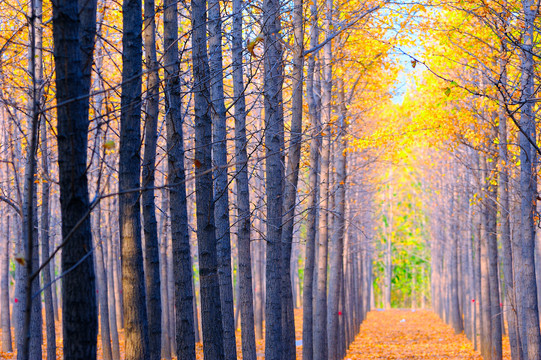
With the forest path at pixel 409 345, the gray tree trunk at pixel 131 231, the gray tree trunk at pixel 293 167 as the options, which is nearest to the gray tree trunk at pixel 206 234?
the gray tree trunk at pixel 131 231

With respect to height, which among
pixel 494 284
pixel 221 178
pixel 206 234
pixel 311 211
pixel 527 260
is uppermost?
pixel 221 178

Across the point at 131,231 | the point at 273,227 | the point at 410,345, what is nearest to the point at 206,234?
the point at 131,231

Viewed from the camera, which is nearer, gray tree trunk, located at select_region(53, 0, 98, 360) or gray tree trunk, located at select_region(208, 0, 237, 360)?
gray tree trunk, located at select_region(53, 0, 98, 360)

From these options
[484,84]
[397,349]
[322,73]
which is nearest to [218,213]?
[322,73]

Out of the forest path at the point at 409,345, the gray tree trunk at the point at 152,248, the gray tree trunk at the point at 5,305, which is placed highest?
the gray tree trunk at the point at 152,248

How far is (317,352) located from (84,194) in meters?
8.92

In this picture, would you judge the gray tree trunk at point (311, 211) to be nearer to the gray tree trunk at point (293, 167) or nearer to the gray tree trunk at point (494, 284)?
the gray tree trunk at point (293, 167)

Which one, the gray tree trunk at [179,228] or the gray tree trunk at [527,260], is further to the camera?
the gray tree trunk at [527,260]

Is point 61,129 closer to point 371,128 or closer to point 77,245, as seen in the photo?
point 77,245

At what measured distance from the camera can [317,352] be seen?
1092 centimetres

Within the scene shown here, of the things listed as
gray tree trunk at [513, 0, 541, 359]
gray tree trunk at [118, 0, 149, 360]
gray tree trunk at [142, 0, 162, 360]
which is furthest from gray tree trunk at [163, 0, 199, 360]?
gray tree trunk at [513, 0, 541, 359]

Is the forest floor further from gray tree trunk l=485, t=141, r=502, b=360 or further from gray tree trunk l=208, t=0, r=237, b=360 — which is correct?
gray tree trunk l=208, t=0, r=237, b=360

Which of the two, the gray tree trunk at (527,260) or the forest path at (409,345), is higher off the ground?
the gray tree trunk at (527,260)

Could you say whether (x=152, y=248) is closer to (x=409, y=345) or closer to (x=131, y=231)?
(x=131, y=231)
